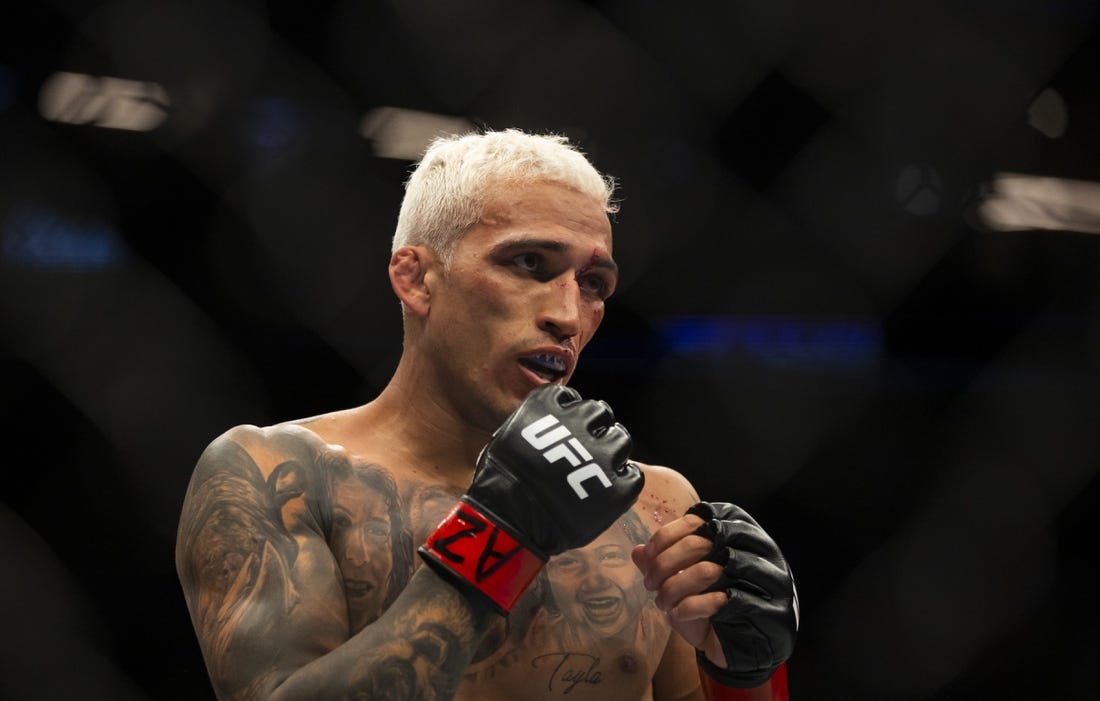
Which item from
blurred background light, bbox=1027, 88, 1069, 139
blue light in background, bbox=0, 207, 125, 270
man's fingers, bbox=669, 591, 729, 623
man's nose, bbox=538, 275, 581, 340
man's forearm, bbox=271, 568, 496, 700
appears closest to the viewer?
man's forearm, bbox=271, 568, 496, 700

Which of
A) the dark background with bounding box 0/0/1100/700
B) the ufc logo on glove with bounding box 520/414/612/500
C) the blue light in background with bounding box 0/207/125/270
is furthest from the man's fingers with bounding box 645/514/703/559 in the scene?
the blue light in background with bounding box 0/207/125/270

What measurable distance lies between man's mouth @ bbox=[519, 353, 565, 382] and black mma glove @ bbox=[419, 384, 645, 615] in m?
0.18

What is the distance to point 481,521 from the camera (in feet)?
3.65

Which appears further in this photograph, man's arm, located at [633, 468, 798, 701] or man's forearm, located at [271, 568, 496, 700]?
man's arm, located at [633, 468, 798, 701]

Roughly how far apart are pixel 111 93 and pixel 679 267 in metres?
0.86

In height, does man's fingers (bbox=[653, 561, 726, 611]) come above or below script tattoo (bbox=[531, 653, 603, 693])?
above

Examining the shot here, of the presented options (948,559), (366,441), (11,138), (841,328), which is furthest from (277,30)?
(948,559)

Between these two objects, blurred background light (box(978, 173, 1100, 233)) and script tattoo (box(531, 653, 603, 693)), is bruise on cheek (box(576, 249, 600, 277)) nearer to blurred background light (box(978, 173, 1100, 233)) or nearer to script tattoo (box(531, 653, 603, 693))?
script tattoo (box(531, 653, 603, 693))

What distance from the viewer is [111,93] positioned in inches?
65.2

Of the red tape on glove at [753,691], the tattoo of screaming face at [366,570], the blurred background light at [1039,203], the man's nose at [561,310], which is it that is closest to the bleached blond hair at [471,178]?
the man's nose at [561,310]

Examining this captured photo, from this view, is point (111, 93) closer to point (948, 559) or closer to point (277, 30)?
point (277, 30)

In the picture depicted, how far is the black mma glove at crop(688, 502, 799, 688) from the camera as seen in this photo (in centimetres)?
124

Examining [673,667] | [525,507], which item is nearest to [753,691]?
[673,667]

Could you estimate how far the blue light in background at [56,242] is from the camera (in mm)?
1624
